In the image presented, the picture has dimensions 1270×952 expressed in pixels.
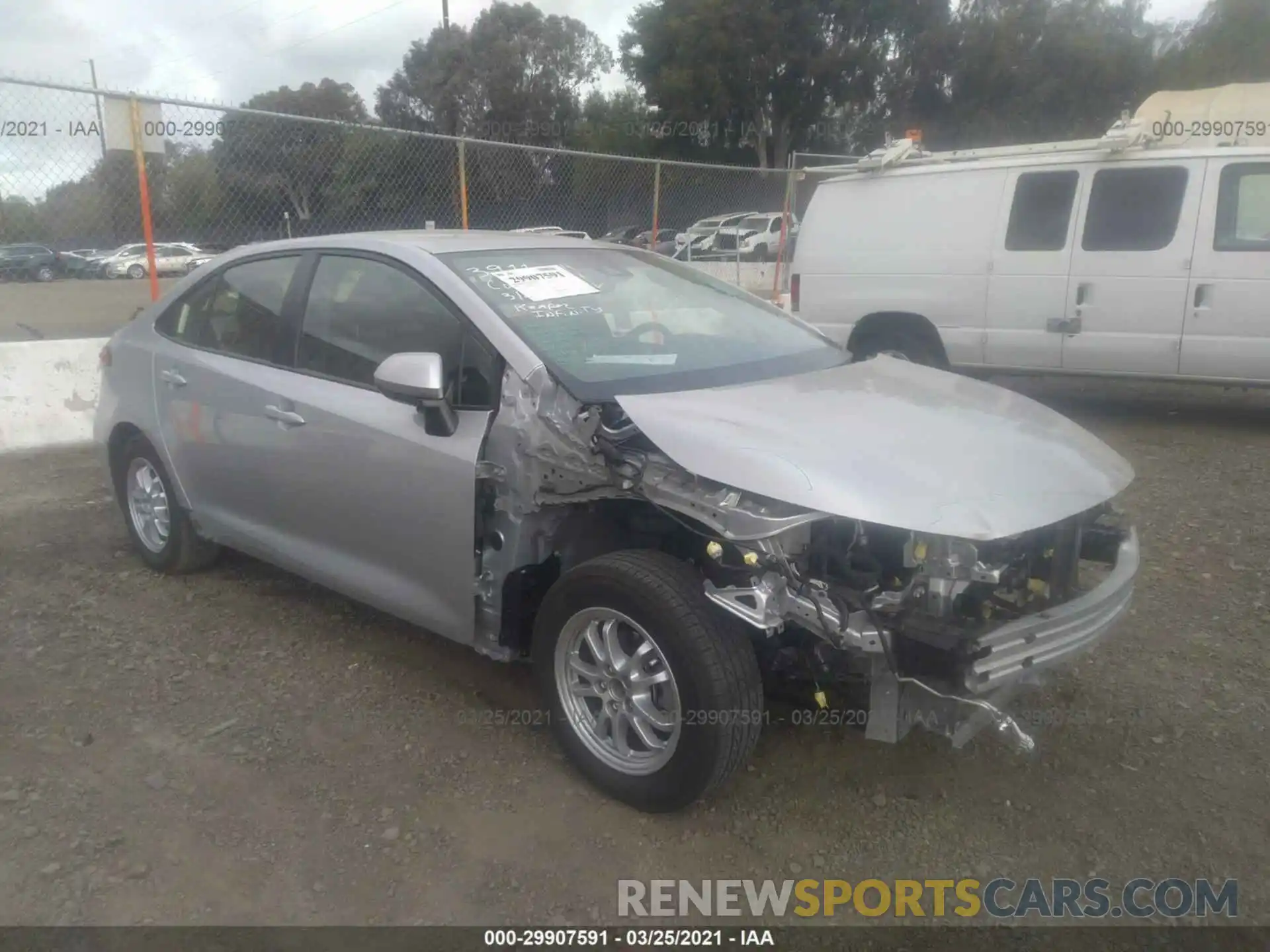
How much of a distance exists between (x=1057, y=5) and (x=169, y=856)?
135ft

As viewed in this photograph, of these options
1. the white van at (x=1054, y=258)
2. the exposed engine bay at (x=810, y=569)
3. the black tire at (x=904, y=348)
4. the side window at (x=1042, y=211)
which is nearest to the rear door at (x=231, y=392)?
the exposed engine bay at (x=810, y=569)

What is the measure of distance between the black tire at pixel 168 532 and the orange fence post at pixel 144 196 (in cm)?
280

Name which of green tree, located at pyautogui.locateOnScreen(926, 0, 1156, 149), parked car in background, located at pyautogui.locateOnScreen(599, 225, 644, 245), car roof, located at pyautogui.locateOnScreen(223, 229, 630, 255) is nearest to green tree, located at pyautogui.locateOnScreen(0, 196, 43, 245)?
car roof, located at pyautogui.locateOnScreen(223, 229, 630, 255)

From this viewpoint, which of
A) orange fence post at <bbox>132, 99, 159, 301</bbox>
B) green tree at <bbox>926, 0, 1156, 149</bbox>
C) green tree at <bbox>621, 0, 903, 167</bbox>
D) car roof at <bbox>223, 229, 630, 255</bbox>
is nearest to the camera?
car roof at <bbox>223, 229, 630, 255</bbox>

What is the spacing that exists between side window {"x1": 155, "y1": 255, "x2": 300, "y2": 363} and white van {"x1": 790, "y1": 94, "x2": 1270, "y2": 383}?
3.84 meters

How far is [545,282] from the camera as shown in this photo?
358cm

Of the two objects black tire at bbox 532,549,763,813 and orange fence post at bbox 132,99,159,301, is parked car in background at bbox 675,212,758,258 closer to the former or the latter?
orange fence post at bbox 132,99,159,301

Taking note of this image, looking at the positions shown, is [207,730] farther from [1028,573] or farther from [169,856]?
[1028,573]

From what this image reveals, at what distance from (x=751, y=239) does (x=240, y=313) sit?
11.8 m

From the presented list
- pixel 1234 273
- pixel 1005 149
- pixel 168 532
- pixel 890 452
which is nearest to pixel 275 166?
pixel 168 532

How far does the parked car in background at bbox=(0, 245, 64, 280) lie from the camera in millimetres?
6816

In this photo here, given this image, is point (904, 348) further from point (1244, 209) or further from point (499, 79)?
point (499, 79)

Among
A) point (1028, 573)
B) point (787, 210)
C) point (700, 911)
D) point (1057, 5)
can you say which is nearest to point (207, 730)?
point (700, 911)

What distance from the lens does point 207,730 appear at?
11.3ft
